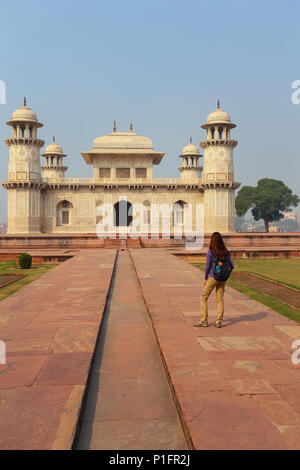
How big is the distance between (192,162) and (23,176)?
1909 centimetres

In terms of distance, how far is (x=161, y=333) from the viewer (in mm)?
4699

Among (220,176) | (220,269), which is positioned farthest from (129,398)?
(220,176)

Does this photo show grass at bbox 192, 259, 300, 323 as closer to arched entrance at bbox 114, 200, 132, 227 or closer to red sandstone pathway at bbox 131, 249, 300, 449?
red sandstone pathway at bbox 131, 249, 300, 449

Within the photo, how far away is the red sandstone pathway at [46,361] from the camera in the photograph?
8.39 ft

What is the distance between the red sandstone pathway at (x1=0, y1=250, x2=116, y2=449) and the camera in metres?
2.56

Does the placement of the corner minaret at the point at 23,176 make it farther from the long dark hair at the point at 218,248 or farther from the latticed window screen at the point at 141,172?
the long dark hair at the point at 218,248

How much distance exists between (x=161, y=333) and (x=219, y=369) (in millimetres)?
1225

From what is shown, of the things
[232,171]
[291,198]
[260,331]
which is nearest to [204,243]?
[232,171]

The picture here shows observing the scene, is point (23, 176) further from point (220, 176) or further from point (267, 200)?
point (267, 200)

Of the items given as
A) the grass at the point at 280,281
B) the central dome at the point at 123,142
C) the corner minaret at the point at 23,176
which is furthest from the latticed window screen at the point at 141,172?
the grass at the point at 280,281

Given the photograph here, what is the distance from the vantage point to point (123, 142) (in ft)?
118

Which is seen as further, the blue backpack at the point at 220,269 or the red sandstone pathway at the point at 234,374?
the blue backpack at the point at 220,269

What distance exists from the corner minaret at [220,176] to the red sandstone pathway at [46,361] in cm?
2731
